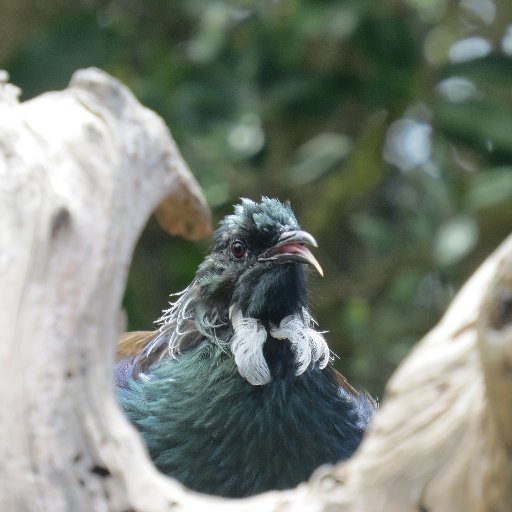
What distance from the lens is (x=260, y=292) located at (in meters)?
3.45

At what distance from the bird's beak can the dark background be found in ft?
4.66

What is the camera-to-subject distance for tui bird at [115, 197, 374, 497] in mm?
3381

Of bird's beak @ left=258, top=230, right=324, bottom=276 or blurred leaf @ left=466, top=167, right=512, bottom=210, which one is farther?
blurred leaf @ left=466, top=167, right=512, bottom=210

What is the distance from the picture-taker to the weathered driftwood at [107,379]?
1.60m

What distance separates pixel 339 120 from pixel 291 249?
2.68 meters

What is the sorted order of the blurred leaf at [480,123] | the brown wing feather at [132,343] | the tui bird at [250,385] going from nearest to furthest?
the tui bird at [250,385], the brown wing feather at [132,343], the blurred leaf at [480,123]

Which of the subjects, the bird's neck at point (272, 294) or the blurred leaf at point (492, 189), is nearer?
the bird's neck at point (272, 294)

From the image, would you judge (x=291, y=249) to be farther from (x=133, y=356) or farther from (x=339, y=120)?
(x=339, y=120)

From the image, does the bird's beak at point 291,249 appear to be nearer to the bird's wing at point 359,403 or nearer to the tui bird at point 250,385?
the tui bird at point 250,385

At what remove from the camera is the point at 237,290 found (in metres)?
3.52

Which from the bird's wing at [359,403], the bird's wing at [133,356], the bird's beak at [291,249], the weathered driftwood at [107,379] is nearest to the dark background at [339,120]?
the bird's wing at [133,356]

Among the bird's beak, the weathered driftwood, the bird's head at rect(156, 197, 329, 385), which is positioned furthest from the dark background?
the weathered driftwood

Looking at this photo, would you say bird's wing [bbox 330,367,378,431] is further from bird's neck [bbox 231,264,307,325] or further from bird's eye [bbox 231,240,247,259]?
bird's eye [bbox 231,240,247,259]

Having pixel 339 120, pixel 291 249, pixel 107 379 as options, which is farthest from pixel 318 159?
pixel 107 379
